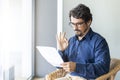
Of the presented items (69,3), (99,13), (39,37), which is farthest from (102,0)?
(39,37)

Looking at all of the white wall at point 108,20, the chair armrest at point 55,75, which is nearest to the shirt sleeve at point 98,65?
the chair armrest at point 55,75

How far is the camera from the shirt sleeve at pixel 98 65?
177cm

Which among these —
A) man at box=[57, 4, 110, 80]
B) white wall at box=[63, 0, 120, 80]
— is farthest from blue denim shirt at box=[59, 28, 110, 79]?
white wall at box=[63, 0, 120, 80]

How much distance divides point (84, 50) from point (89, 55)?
0.06 meters

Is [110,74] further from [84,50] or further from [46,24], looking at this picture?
[46,24]

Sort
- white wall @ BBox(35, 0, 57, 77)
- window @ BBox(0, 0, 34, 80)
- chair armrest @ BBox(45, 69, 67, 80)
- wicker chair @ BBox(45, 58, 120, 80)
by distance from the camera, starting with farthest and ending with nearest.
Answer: white wall @ BBox(35, 0, 57, 77) → window @ BBox(0, 0, 34, 80) → chair armrest @ BBox(45, 69, 67, 80) → wicker chair @ BBox(45, 58, 120, 80)

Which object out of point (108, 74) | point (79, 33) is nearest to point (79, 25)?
point (79, 33)

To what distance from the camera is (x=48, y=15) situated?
3.43 m

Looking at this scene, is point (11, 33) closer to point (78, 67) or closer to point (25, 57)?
point (25, 57)

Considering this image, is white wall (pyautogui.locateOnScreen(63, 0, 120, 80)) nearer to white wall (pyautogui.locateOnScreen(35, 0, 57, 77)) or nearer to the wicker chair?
the wicker chair

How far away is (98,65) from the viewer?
1768 millimetres

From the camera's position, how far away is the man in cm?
177

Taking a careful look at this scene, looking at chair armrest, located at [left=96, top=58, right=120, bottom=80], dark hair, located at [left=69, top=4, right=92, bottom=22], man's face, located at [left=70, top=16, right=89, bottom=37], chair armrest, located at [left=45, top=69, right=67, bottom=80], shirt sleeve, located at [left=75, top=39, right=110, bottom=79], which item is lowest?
chair armrest, located at [left=45, top=69, right=67, bottom=80]

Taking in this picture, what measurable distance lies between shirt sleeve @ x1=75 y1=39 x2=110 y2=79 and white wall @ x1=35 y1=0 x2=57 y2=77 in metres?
1.63
